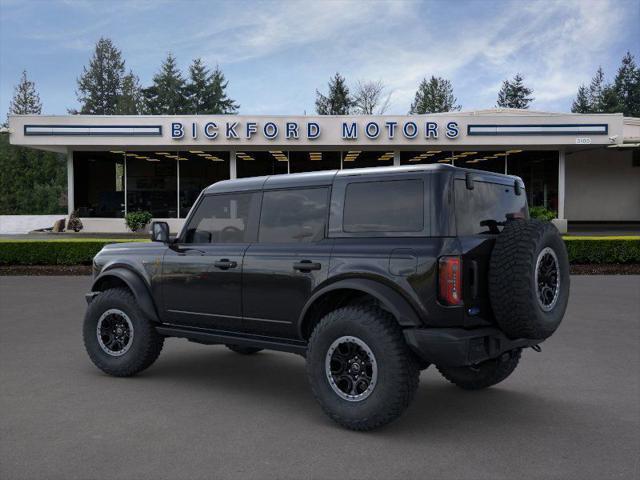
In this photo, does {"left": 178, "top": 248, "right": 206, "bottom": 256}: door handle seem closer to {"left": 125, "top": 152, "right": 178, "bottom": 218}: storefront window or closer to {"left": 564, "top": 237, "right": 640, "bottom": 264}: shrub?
{"left": 564, "top": 237, "right": 640, "bottom": 264}: shrub

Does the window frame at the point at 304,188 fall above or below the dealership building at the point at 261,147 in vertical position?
below

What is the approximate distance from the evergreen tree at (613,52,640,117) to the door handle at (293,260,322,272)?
82.8m

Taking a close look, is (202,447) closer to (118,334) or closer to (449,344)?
(449,344)

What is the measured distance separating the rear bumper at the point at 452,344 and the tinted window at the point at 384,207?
780 mm

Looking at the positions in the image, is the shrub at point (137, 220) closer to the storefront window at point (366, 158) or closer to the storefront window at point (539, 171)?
the storefront window at point (366, 158)

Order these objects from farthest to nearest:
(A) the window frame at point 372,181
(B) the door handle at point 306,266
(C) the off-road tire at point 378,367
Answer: (B) the door handle at point 306,266
(A) the window frame at point 372,181
(C) the off-road tire at point 378,367

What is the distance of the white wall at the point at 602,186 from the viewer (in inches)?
1485

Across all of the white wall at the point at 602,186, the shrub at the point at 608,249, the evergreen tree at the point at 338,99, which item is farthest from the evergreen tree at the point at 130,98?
the shrub at the point at 608,249

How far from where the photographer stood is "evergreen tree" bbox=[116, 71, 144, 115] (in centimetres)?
7570

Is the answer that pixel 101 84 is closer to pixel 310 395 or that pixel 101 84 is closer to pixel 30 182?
pixel 30 182

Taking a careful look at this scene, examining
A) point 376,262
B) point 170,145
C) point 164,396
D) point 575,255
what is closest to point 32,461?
point 164,396

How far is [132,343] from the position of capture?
6.30 meters

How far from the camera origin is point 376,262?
15.3 feet

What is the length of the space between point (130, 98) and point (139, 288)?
76.4 m
